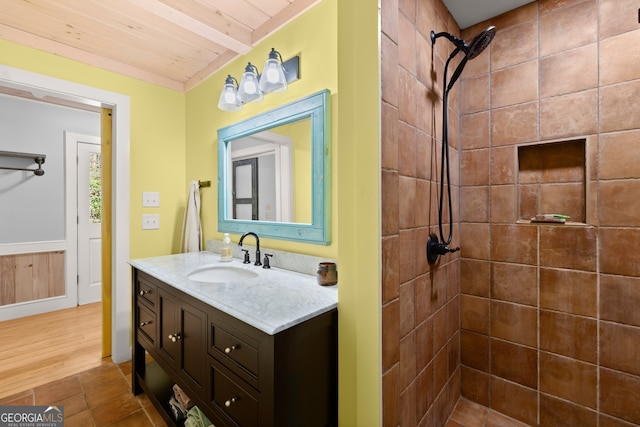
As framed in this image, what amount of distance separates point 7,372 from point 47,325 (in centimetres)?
92

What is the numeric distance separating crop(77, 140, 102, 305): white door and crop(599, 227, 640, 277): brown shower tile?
4.58 metres

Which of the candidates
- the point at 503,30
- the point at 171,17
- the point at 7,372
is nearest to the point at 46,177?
the point at 7,372

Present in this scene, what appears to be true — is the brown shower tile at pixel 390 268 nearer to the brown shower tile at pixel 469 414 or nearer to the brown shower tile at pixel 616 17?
the brown shower tile at pixel 469 414

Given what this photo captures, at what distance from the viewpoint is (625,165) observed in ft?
4.09

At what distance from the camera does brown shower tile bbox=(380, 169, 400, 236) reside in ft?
3.28

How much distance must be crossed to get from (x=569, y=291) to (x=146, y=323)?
233cm

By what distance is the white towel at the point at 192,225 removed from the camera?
2.33 m

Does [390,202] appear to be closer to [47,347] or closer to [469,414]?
[469,414]

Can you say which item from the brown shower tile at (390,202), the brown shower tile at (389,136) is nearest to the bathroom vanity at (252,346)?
the brown shower tile at (390,202)

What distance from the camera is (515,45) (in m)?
1.52

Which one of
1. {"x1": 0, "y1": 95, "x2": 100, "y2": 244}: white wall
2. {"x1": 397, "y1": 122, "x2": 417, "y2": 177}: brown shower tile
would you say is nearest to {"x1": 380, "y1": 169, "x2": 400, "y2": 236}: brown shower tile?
{"x1": 397, "y1": 122, "x2": 417, "y2": 177}: brown shower tile

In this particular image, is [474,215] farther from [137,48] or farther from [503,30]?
[137,48]

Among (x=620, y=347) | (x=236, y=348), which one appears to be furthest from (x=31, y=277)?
(x=620, y=347)

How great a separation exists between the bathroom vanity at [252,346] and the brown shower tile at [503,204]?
1.04 meters
